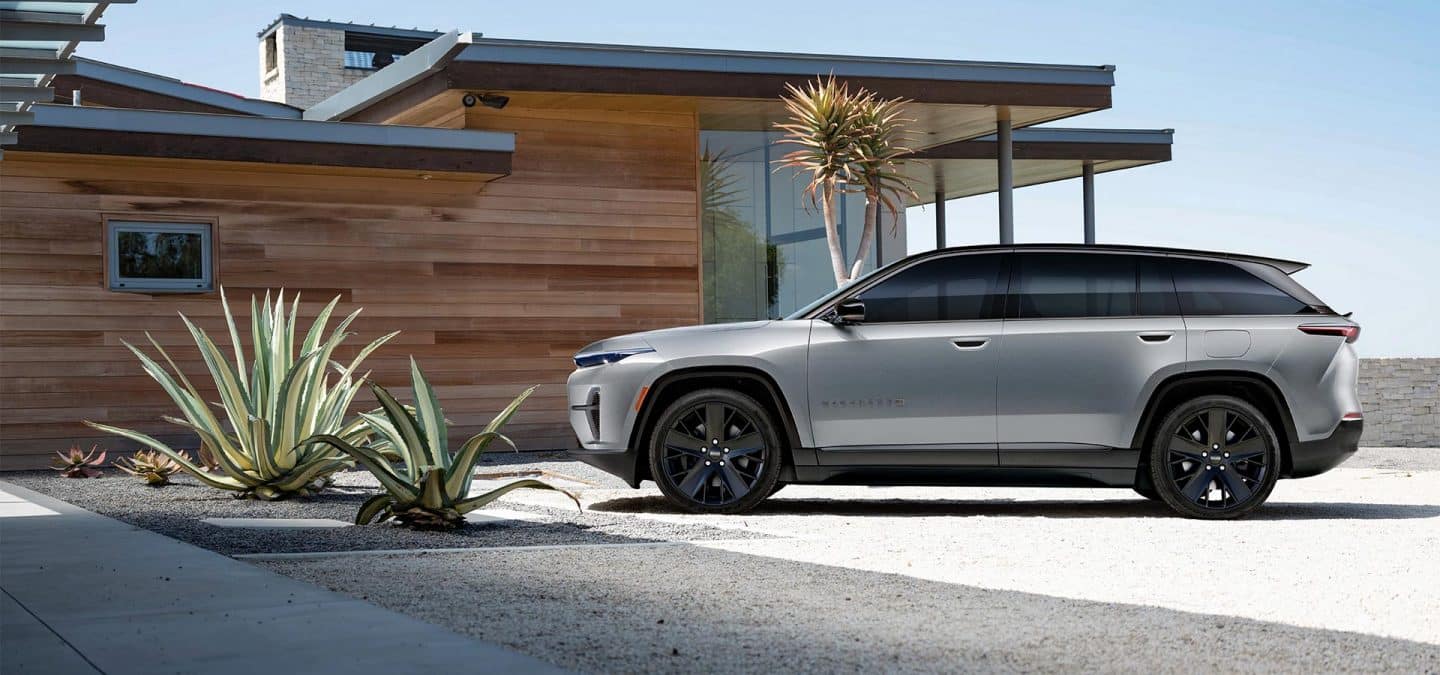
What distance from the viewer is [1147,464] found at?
30.9 feet

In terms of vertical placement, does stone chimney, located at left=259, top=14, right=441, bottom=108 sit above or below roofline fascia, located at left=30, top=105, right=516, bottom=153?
above

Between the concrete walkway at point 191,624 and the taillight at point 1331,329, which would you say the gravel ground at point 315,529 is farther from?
the taillight at point 1331,329

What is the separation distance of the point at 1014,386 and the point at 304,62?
3430 cm

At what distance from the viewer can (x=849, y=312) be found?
9.48 metres

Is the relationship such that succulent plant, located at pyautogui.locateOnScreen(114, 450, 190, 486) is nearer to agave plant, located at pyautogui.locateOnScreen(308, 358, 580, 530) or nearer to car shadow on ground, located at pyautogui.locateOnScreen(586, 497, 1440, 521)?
agave plant, located at pyautogui.locateOnScreen(308, 358, 580, 530)

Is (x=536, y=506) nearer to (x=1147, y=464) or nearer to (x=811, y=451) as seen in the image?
(x=811, y=451)

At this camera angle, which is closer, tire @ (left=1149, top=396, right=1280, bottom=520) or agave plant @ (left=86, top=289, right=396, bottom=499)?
tire @ (left=1149, top=396, right=1280, bottom=520)

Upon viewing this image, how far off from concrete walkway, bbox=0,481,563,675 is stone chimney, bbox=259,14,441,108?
113ft

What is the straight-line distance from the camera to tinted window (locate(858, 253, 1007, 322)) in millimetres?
9562

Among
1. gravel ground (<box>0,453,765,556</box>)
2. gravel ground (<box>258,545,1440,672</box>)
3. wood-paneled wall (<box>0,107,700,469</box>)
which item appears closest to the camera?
gravel ground (<box>258,545,1440,672</box>)

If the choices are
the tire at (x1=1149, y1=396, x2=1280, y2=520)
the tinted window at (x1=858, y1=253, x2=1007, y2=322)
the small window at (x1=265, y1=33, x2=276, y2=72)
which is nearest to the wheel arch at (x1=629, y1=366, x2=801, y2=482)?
the tinted window at (x1=858, y1=253, x2=1007, y2=322)

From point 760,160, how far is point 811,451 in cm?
965

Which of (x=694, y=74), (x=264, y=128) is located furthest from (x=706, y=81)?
(x=264, y=128)

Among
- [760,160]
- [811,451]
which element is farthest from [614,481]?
[760,160]
